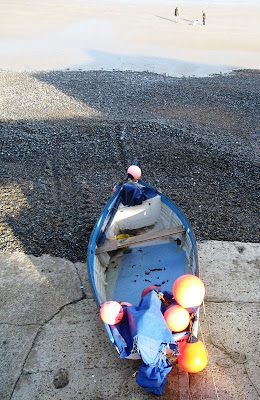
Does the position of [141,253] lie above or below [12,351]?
A: above

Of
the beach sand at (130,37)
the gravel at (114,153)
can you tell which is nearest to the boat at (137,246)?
the gravel at (114,153)

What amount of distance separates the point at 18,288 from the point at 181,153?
22.7 feet

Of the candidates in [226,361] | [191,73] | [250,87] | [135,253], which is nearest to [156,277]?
[135,253]

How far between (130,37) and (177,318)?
32.2 metres

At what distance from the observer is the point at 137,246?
26.8 ft

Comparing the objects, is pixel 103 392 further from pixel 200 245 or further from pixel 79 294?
pixel 200 245

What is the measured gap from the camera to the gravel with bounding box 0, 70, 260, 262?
9336 millimetres

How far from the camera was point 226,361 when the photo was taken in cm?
616

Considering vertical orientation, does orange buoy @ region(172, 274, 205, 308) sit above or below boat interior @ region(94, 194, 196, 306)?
above

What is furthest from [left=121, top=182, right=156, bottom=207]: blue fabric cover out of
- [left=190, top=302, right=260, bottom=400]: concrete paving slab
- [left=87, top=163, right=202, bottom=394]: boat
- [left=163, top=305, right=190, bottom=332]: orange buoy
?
[left=163, top=305, right=190, bottom=332]: orange buoy

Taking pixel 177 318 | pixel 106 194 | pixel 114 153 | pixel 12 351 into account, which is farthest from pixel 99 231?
pixel 114 153

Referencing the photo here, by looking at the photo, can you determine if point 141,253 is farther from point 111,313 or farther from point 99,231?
point 111,313

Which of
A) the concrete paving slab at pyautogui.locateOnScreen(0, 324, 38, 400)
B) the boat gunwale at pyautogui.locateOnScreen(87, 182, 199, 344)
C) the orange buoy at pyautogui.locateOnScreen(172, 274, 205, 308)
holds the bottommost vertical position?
the concrete paving slab at pyautogui.locateOnScreen(0, 324, 38, 400)

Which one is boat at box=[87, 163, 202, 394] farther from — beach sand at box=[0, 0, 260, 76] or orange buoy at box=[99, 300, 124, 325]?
beach sand at box=[0, 0, 260, 76]
